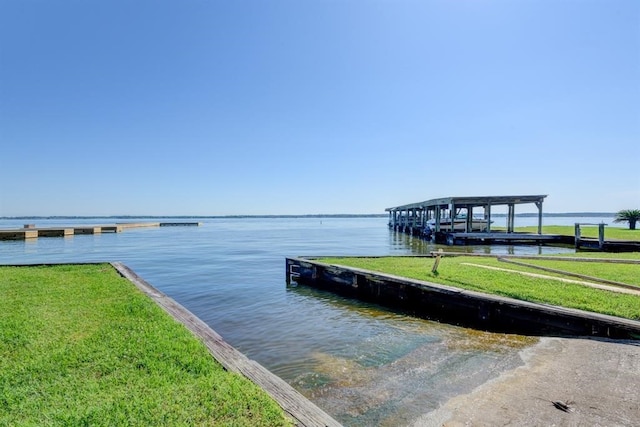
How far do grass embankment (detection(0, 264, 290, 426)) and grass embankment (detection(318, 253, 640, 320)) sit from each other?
23.5ft

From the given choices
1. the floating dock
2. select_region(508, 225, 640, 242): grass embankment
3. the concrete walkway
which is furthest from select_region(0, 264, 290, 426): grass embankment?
select_region(508, 225, 640, 242): grass embankment

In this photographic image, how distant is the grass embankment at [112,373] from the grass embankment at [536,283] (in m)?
7.18

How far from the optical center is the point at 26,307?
743 cm

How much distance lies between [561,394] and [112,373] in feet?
18.5

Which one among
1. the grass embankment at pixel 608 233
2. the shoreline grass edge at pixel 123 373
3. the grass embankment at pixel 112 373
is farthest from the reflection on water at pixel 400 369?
the grass embankment at pixel 608 233

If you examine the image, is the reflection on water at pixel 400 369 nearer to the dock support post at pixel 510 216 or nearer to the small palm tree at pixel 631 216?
the dock support post at pixel 510 216

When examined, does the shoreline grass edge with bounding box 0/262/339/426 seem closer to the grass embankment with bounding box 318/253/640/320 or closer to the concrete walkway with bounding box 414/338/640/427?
the concrete walkway with bounding box 414/338/640/427

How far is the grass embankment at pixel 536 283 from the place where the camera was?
7746mm

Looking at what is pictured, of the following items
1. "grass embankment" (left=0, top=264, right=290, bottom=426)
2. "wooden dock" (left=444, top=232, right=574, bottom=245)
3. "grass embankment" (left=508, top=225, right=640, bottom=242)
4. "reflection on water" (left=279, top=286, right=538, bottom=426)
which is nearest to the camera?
"grass embankment" (left=0, top=264, right=290, bottom=426)

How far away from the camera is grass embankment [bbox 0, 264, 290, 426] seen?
349 centimetres

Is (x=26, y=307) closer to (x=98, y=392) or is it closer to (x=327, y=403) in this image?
(x=98, y=392)

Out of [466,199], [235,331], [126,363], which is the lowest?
[235,331]

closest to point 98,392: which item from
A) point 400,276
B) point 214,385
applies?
point 214,385

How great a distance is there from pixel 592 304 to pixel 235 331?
25.7 feet
